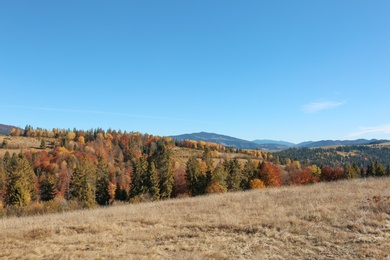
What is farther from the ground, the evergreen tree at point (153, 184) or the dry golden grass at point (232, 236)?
the dry golden grass at point (232, 236)

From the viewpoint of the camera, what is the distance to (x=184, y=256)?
28.7 ft

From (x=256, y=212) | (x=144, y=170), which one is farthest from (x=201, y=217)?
(x=144, y=170)

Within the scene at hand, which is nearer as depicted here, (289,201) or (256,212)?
(256,212)

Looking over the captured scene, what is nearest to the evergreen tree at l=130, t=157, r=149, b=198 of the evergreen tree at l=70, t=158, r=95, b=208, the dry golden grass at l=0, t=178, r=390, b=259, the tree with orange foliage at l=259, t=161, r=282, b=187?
the evergreen tree at l=70, t=158, r=95, b=208

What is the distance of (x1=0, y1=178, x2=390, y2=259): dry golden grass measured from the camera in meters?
8.87

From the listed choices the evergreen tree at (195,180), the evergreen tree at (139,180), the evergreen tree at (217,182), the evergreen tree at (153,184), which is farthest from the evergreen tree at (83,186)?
the evergreen tree at (217,182)

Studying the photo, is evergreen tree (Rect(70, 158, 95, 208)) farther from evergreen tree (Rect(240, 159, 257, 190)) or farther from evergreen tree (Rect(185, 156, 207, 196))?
evergreen tree (Rect(240, 159, 257, 190))

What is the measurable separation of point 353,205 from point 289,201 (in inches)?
157

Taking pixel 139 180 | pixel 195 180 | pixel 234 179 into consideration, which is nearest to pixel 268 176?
pixel 234 179

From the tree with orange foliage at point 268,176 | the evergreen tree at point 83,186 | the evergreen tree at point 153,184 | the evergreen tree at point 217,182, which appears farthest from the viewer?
the tree with orange foliage at point 268,176

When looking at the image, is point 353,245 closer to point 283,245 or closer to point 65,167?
point 283,245

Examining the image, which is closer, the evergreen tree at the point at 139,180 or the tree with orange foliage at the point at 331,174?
the evergreen tree at the point at 139,180

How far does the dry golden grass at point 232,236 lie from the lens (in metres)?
8.87

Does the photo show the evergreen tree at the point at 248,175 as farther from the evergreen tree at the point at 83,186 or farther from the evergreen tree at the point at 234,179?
the evergreen tree at the point at 83,186
